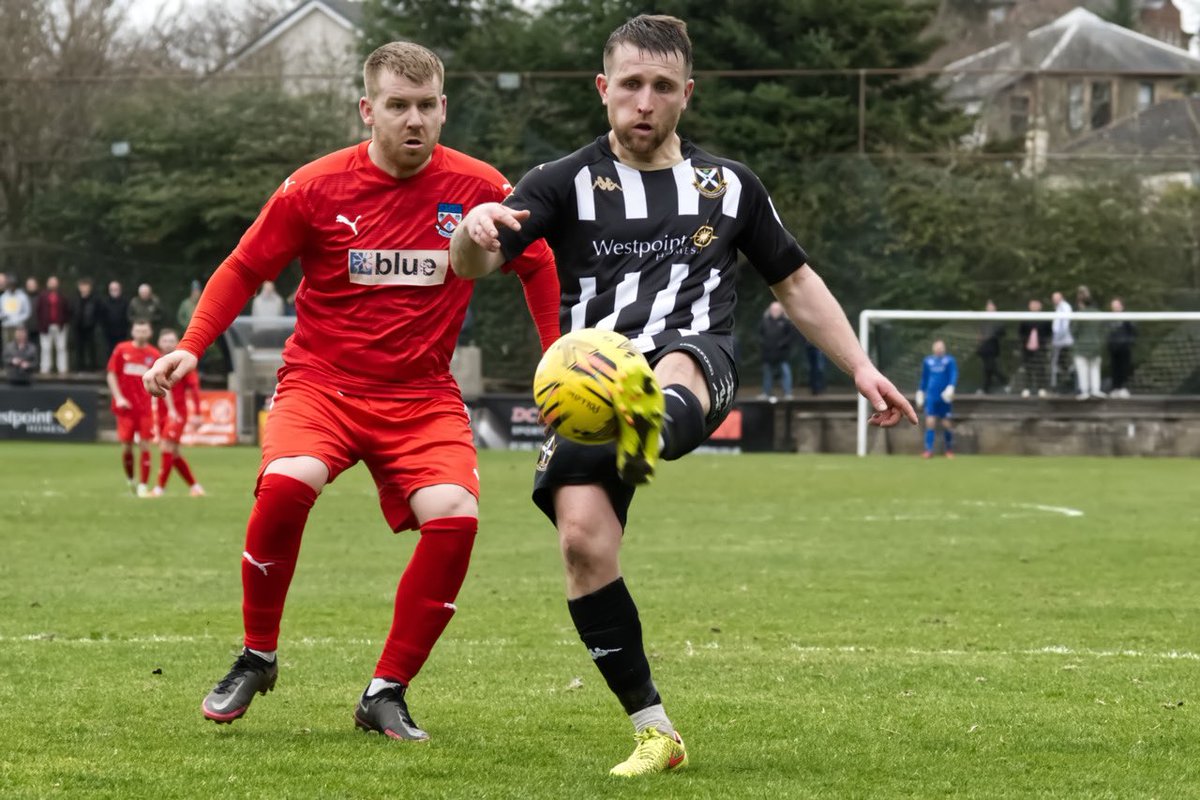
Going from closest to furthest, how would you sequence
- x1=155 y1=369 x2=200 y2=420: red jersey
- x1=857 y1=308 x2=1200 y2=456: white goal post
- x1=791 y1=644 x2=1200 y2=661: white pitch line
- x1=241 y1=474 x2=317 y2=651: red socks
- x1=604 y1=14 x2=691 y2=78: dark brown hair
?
x1=604 y1=14 x2=691 y2=78: dark brown hair, x1=241 y1=474 x2=317 y2=651: red socks, x1=791 y1=644 x2=1200 y2=661: white pitch line, x1=155 y1=369 x2=200 y2=420: red jersey, x1=857 y1=308 x2=1200 y2=456: white goal post

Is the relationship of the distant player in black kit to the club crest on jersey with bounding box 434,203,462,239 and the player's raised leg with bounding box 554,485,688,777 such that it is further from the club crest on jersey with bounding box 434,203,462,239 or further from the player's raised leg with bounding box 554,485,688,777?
the club crest on jersey with bounding box 434,203,462,239

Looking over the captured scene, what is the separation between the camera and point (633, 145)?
5406 mm

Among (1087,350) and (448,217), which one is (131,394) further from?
(1087,350)

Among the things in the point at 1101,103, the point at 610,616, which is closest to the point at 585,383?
the point at 610,616

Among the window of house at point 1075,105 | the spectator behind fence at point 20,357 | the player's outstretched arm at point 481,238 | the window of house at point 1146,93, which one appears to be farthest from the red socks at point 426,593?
the window of house at point 1146,93

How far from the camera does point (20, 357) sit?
102ft

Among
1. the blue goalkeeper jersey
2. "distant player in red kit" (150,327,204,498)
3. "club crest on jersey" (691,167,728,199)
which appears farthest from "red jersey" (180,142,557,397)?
the blue goalkeeper jersey

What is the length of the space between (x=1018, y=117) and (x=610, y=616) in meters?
27.9

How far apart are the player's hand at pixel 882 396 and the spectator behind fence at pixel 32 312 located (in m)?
27.5

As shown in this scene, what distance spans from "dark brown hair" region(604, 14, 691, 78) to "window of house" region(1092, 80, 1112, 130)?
27.9m

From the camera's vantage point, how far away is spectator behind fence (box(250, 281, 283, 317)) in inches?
1209

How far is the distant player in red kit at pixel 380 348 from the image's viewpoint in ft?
19.6

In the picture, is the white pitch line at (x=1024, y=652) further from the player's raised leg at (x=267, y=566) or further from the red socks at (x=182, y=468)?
the red socks at (x=182, y=468)

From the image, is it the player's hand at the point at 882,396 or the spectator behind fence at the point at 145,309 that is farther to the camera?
the spectator behind fence at the point at 145,309
